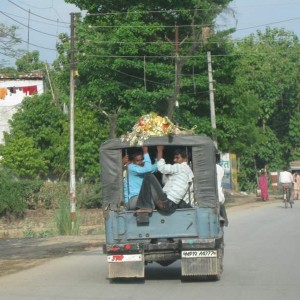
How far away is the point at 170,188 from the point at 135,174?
2.24 ft

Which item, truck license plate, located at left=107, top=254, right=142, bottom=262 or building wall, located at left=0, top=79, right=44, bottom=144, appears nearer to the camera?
truck license plate, located at left=107, top=254, right=142, bottom=262

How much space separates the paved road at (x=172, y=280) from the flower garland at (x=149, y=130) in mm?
2418

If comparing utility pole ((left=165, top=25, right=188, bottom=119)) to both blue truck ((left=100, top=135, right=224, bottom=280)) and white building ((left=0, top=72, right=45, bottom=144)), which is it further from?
blue truck ((left=100, top=135, right=224, bottom=280))

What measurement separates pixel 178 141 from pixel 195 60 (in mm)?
27528

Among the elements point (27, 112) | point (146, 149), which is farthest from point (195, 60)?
point (146, 149)

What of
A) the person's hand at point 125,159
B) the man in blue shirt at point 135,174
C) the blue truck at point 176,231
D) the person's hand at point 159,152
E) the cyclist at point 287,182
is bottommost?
the blue truck at point 176,231

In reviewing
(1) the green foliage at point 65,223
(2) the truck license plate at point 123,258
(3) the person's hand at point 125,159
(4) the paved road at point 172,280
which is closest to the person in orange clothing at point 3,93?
(1) the green foliage at point 65,223

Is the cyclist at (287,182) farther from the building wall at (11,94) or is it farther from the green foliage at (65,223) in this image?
the building wall at (11,94)

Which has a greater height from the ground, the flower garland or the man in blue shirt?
the flower garland

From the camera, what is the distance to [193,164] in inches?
521

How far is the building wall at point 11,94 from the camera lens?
52.3m

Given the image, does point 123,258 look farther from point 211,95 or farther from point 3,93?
point 3,93

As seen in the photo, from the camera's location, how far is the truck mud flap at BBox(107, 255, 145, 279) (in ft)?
42.1

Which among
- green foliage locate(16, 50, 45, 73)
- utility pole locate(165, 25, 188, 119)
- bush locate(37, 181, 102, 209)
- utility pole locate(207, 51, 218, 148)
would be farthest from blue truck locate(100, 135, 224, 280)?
green foliage locate(16, 50, 45, 73)
